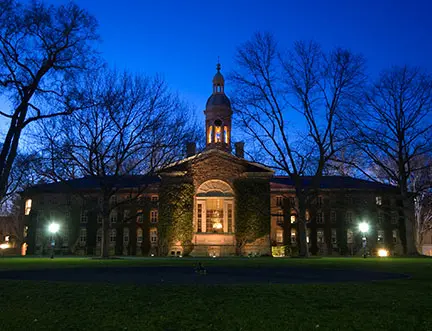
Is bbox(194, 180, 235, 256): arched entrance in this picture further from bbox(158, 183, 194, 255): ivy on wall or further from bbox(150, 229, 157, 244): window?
bbox(150, 229, 157, 244): window

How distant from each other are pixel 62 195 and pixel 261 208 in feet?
92.3

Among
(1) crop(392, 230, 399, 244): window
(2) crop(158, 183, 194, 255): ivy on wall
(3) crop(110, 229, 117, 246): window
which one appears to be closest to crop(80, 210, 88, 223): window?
(3) crop(110, 229, 117, 246): window

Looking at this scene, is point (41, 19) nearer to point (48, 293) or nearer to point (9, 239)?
point (48, 293)

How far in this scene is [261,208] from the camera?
138ft

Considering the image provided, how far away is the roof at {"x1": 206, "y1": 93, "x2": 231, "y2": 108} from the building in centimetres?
16

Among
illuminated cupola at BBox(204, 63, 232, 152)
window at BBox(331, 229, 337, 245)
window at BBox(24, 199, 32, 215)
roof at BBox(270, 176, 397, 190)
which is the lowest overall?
window at BBox(331, 229, 337, 245)

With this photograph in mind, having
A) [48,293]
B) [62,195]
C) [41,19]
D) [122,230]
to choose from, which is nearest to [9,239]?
[62,195]

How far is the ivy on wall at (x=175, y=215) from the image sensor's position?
41375 millimetres

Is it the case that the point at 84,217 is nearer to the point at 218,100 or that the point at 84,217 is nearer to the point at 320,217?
the point at 218,100

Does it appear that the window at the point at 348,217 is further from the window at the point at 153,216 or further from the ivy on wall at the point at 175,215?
the window at the point at 153,216

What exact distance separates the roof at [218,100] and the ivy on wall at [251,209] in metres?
9.82

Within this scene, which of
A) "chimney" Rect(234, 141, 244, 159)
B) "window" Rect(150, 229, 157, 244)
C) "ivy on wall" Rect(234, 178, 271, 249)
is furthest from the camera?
"window" Rect(150, 229, 157, 244)

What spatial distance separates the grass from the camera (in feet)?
25.0

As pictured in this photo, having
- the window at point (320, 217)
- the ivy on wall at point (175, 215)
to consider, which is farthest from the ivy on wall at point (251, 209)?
the window at point (320, 217)
